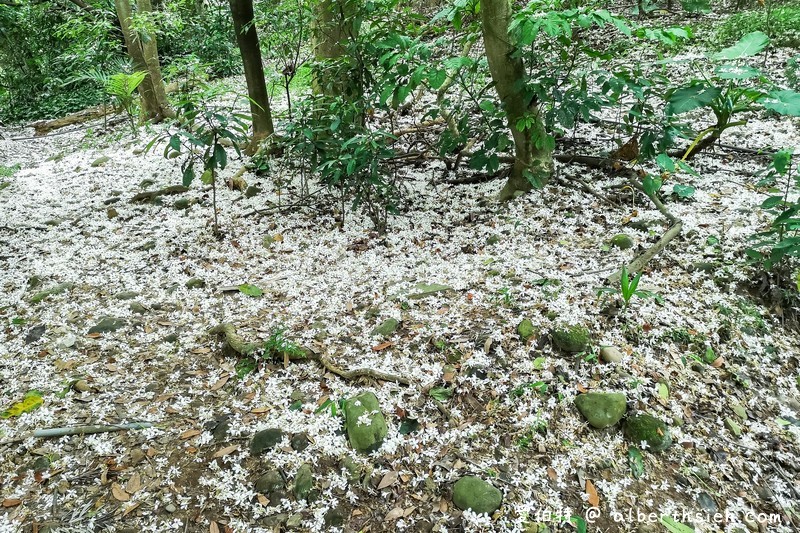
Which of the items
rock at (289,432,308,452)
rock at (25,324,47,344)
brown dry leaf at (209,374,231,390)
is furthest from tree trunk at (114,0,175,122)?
rock at (289,432,308,452)

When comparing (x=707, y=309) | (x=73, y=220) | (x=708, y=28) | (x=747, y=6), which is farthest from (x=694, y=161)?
(x=747, y=6)

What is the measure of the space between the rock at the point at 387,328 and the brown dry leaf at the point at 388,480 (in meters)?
0.89

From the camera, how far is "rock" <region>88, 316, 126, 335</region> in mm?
2875

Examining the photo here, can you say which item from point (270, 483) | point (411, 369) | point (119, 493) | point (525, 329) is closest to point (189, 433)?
point (119, 493)

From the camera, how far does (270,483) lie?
1903mm

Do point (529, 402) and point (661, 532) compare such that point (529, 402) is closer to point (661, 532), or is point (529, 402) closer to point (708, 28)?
point (661, 532)

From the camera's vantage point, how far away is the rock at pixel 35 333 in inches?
110

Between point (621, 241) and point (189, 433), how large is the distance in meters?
2.96

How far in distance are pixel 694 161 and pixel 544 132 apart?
170cm

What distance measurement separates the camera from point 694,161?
418 cm

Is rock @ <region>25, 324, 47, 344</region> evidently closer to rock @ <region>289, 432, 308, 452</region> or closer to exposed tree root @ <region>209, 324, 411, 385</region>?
exposed tree root @ <region>209, 324, 411, 385</region>

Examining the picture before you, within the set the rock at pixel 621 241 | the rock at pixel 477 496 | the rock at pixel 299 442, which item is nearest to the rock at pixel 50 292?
the rock at pixel 299 442

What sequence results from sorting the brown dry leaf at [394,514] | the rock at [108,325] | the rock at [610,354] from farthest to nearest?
1. the rock at [108,325]
2. the rock at [610,354]
3. the brown dry leaf at [394,514]

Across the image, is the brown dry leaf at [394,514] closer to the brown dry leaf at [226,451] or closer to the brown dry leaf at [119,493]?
the brown dry leaf at [226,451]
